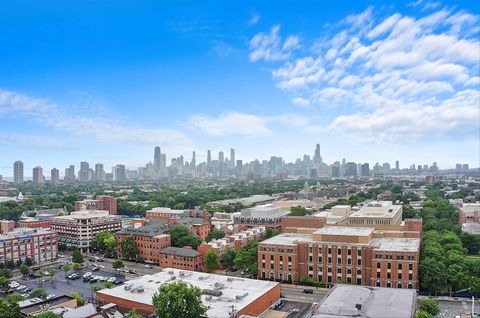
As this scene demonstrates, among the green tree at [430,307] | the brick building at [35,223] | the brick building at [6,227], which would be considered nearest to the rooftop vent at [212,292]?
the green tree at [430,307]

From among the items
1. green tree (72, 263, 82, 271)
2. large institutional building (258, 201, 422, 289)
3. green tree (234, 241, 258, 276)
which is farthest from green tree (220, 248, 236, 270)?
green tree (72, 263, 82, 271)

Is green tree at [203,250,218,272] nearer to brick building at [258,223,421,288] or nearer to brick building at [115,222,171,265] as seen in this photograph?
brick building at [258,223,421,288]

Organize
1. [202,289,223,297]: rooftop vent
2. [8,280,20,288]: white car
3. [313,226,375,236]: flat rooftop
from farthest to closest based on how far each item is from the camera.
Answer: [313,226,375,236]: flat rooftop → [8,280,20,288]: white car → [202,289,223,297]: rooftop vent

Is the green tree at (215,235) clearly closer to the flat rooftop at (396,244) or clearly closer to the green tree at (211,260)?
the green tree at (211,260)

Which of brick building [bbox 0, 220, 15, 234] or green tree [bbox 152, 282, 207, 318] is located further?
brick building [bbox 0, 220, 15, 234]

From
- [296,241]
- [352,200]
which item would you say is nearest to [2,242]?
[296,241]

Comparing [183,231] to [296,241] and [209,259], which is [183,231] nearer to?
[209,259]
